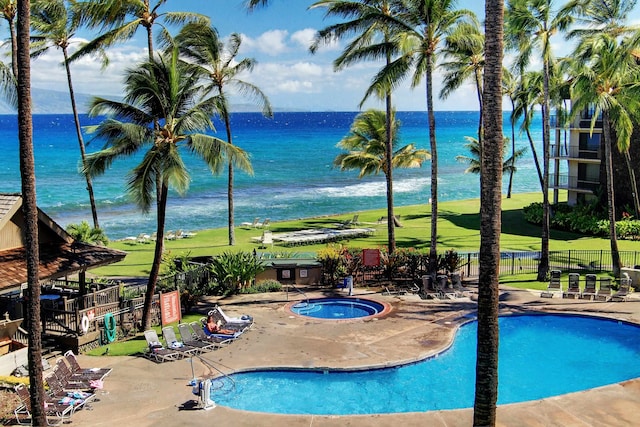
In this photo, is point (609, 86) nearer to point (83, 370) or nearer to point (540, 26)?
point (540, 26)

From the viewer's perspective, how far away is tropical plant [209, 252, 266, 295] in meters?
24.9

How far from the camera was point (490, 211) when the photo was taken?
9594mm

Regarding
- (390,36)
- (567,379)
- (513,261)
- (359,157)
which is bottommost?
(567,379)

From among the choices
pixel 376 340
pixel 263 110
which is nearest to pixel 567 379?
pixel 376 340

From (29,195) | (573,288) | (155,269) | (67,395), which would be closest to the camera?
(29,195)

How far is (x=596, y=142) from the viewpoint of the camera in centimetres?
4653

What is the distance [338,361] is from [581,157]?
3572 centimetres

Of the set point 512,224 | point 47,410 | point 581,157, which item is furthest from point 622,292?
point 581,157

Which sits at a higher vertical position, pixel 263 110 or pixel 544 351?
pixel 263 110

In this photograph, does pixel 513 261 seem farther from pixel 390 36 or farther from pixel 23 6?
pixel 23 6

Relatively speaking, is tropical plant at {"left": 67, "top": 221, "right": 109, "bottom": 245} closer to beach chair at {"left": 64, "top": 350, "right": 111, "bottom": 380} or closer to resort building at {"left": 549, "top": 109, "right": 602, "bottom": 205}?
beach chair at {"left": 64, "top": 350, "right": 111, "bottom": 380}

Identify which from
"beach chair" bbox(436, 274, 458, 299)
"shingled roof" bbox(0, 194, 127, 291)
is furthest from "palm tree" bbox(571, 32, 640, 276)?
"shingled roof" bbox(0, 194, 127, 291)

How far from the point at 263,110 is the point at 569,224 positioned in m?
20.7

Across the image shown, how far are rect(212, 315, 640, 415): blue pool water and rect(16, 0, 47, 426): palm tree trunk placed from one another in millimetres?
4673
